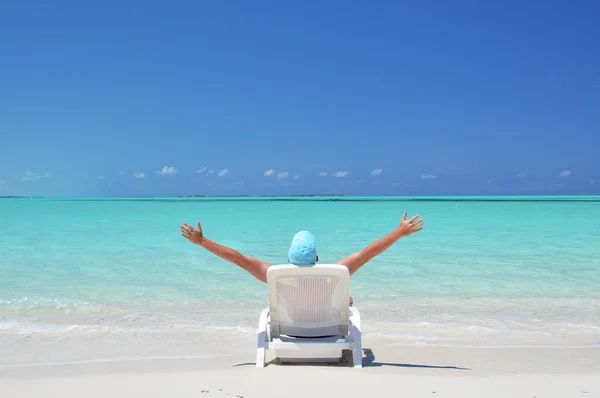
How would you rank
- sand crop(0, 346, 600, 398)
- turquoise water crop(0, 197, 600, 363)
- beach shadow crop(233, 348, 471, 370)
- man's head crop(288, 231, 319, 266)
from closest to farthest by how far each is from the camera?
sand crop(0, 346, 600, 398) → man's head crop(288, 231, 319, 266) → beach shadow crop(233, 348, 471, 370) → turquoise water crop(0, 197, 600, 363)

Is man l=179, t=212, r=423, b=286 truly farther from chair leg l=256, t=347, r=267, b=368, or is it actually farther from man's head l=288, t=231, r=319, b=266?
chair leg l=256, t=347, r=267, b=368

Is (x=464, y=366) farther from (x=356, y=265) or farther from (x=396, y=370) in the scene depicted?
(x=356, y=265)

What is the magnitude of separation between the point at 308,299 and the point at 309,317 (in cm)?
19

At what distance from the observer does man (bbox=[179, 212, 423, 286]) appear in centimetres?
380

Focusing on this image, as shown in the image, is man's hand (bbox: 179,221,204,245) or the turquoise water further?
the turquoise water

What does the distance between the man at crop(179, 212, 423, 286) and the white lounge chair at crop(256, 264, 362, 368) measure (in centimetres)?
10

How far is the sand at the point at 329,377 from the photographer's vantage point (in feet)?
11.7

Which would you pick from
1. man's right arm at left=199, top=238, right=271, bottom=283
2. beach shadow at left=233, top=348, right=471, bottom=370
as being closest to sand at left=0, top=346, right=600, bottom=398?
beach shadow at left=233, top=348, right=471, bottom=370

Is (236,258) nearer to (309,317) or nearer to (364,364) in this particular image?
(309,317)

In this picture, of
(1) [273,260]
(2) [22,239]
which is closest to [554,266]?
(1) [273,260]

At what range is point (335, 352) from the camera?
13.1ft

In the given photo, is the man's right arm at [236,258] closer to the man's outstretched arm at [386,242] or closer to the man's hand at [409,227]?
the man's outstretched arm at [386,242]

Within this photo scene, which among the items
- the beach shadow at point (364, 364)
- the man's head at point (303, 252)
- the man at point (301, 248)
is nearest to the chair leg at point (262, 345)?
the beach shadow at point (364, 364)

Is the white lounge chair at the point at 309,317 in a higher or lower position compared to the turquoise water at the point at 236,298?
higher
